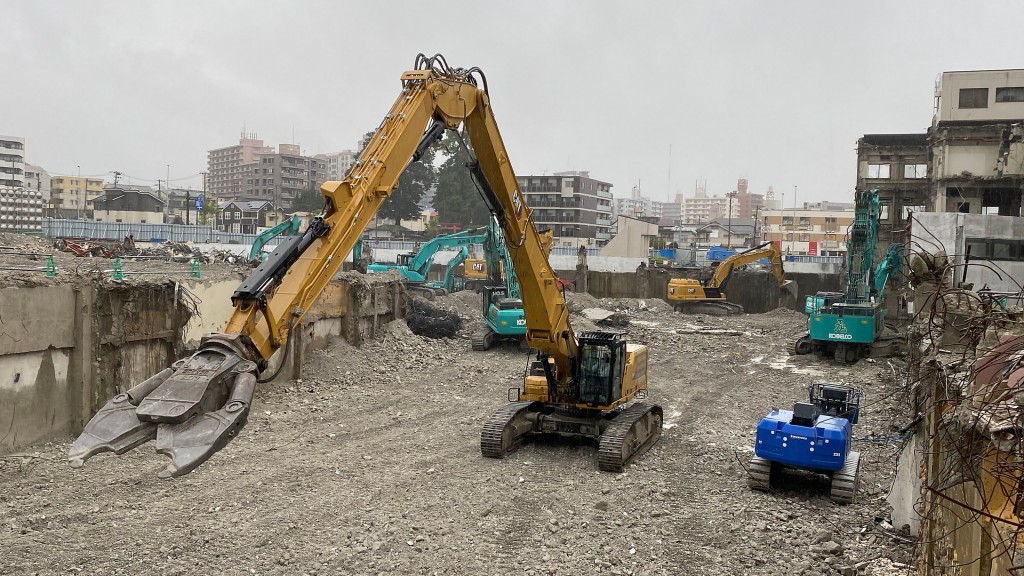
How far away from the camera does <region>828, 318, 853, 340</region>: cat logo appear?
74.8 feet

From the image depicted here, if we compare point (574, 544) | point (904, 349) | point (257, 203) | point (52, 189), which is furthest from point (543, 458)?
point (52, 189)

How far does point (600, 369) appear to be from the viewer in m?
12.9

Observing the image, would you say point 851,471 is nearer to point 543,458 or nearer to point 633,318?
point 543,458

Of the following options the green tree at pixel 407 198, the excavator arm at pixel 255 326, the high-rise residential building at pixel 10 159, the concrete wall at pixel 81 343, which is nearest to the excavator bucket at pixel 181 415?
the excavator arm at pixel 255 326

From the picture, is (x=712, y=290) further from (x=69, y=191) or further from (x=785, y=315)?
(x=69, y=191)

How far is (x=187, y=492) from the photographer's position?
1008cm

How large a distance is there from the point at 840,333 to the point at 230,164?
153 m

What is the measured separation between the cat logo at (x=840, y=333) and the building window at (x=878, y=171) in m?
23.8

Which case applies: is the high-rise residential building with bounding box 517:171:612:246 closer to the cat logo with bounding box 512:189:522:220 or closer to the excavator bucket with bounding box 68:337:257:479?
the cat logo with bounding box 512:189:522:220

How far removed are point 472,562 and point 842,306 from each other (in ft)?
59.5

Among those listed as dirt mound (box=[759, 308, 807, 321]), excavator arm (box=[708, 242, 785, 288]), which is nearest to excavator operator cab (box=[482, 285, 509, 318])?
excavator arm (box=[708, 242, 785, 288])

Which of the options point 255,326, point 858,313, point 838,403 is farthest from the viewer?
point 858,313

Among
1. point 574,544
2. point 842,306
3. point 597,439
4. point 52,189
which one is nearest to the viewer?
point 574,544

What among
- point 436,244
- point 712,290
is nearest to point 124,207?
point 436,244
